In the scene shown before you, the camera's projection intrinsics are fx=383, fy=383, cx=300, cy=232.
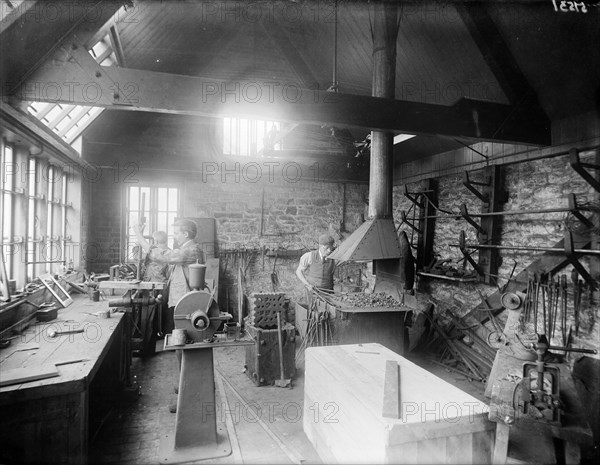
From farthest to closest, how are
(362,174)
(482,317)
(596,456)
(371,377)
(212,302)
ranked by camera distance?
1. (362,174)
2. (482,317)
3. (212,302)
4. (596,456)
5. (371,377)

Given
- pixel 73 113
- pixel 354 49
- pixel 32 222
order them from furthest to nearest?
pixel 354 49 → pixel 73 113 → pixel 32 222

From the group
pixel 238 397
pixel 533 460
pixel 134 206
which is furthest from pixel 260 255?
pixel 533 460

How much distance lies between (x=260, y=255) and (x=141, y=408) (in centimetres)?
500

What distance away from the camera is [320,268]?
6.95 meters

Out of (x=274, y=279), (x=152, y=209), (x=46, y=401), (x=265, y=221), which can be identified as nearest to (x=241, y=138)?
(x=265, y=221)

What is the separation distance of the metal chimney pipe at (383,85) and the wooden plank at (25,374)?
468 centimetres

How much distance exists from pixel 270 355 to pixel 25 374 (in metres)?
3.28

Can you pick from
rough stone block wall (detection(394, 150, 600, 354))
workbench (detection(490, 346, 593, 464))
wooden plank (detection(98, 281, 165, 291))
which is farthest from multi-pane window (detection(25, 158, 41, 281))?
rough stone block wall (detection(394, 150, 600, 354))

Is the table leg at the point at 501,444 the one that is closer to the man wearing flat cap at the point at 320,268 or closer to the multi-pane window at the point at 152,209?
the man wearing flat cap at the point at 320,268

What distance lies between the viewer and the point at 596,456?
375 centimetres

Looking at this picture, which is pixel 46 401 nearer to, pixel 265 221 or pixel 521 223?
pixel 521 223

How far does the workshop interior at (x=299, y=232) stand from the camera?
299 cm

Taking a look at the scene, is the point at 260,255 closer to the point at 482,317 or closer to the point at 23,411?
the point at 482,317

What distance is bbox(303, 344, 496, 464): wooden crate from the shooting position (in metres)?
2.38
